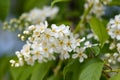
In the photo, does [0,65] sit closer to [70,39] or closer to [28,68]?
[28,68]

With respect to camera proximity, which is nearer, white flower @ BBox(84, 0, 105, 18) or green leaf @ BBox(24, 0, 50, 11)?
white flower @ BBox(84, 0, 105, 18)

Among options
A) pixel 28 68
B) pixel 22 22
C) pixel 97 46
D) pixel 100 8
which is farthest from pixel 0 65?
pixel 97 46

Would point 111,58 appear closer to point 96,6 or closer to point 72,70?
point 72,70

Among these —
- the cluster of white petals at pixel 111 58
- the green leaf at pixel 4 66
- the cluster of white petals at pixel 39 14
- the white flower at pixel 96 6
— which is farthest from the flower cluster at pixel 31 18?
the cluster of white petals at pixel 111 58

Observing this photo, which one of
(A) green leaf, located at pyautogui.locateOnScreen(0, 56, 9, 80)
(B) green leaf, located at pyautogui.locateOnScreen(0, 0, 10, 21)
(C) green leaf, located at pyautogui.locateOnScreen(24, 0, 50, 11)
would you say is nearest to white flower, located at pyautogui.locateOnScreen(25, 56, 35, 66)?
(B) green leaf, located at pyautogui.locateOnScreen(0, 0, 10, 21)

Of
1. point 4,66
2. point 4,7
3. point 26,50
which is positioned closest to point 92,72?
point 26,50

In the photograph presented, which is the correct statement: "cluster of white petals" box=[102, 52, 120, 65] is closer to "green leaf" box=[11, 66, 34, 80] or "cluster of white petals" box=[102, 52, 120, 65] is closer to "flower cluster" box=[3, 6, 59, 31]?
"green leaf" box=[11, 66, 34, 80]
